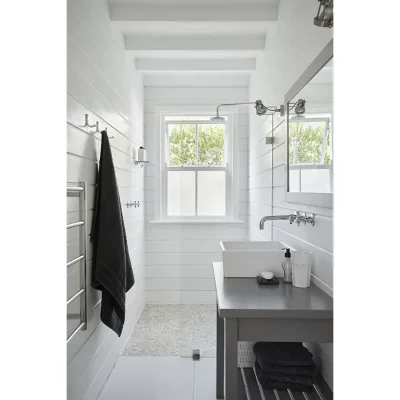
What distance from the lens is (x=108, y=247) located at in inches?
81.4

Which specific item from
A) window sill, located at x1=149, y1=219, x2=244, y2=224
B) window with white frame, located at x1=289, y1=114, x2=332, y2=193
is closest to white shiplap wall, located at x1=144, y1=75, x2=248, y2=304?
window sill, located at x1=149, y1=219, x2=244, y2=224

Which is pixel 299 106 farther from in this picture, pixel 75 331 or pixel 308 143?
pixel 75 331

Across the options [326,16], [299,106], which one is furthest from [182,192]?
[326,16]

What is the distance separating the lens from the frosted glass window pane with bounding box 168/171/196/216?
151 inches

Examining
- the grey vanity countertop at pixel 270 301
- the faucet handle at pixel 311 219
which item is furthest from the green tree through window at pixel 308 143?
the grey vanity countertop at pixel 270 301

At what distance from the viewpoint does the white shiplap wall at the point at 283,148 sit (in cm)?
169

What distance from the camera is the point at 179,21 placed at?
264 cm

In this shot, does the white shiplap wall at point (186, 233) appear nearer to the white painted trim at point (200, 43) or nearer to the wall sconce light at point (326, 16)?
the white painted trim at point (200, 43)

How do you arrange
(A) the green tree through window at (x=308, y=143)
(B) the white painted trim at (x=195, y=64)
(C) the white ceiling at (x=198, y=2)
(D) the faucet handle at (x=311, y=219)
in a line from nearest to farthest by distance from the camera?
(A) the green tree through window at (x=308, y=143)
(D) the faucet handle at (x=311, y=219)
(C) the white ceiling at (x=198, y=2)
(B) the white painted trim at (x=195, y=64)

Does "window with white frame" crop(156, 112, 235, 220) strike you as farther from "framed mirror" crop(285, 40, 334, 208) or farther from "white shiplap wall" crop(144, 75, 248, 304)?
"framed mirror" crop(285, 40, 334, 208)

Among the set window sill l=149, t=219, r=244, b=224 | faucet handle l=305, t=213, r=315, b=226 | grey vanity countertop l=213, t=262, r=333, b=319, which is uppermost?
faucet handle l=305, t=213, r=315, b=226

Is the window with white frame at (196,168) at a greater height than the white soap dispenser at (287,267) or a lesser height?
greater

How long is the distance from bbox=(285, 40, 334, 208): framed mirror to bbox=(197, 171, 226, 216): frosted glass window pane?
5.53 ft

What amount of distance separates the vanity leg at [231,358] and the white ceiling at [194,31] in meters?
2.09
